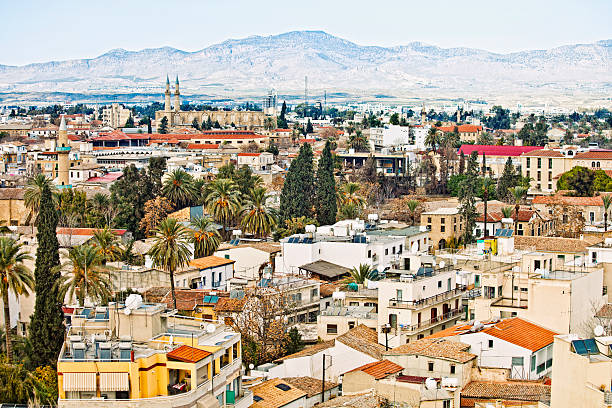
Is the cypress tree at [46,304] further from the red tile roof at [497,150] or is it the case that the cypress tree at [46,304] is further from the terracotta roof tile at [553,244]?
the red tile roof at [497,150]

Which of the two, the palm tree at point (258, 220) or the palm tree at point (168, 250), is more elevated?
the palm tree at point (168, 250)

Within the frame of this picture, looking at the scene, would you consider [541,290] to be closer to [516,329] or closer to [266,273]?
[516,329]

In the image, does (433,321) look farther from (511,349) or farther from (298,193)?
(298,193)

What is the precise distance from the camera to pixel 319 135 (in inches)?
5827

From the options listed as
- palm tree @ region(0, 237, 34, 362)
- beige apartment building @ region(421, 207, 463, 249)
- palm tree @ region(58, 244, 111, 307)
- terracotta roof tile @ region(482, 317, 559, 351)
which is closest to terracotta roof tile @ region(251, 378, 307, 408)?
terracotta roof tile @ region(482, 317, 559, 351)

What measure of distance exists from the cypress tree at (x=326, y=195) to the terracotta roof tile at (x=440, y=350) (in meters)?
33.7

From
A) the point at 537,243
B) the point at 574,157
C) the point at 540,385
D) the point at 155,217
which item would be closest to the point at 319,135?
the point at 574,157

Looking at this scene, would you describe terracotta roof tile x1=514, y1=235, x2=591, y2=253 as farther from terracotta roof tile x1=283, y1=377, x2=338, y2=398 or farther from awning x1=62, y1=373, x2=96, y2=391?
awning x1=62, y1=373, x2=96, y2=391

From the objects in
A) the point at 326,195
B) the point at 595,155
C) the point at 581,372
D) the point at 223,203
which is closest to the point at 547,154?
the point at 595,155

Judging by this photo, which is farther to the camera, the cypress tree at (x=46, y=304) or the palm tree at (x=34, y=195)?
the palm tree at (x=34, y=195)

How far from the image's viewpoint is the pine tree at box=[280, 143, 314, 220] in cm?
6122

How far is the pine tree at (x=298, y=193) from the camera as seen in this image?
61.2 meters

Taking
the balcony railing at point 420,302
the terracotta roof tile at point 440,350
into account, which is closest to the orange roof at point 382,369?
the terracotta roof tile at point 440,350

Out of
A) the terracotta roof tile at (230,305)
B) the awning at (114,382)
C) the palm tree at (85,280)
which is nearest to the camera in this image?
the awning at (114,382)
